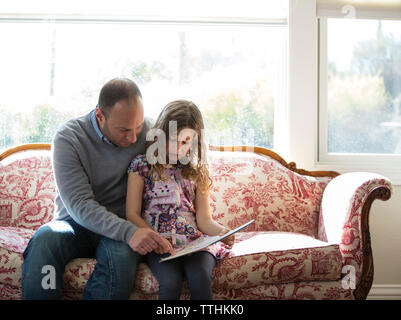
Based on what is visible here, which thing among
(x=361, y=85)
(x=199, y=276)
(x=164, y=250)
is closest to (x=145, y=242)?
(x=164, y=250)

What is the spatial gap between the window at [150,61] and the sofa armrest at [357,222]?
90cm

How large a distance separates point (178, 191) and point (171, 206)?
70mm

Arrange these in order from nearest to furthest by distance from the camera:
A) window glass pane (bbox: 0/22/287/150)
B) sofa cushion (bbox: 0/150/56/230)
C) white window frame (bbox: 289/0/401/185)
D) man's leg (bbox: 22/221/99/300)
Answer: man's leg (bbox: 22/221/99/300) → sofa cushion (bbox: 0/150/56/230) → white window frame (bbox: 289/0/401/185) → window glass pane (bbox: 0/22/287/150)

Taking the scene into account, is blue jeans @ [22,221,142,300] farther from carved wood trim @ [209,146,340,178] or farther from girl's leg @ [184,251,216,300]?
carved wood trim @ [209,146,340,178]

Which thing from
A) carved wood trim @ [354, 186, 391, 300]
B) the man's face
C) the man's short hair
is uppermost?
the man's short hair

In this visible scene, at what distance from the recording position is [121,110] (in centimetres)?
167

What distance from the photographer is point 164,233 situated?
1628 mm

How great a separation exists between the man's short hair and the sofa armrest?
99 centimetres

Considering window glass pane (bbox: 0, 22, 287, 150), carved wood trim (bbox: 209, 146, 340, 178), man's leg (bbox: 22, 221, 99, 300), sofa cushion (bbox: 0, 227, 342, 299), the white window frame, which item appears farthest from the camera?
window glass pane (bbox: 0, 22, 287, 150)

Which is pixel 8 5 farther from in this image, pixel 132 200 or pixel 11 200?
pixel 132 200

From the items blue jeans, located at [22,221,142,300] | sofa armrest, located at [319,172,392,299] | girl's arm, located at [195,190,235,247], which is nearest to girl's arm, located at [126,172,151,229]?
blue jeans, located at [22,221,142,300]

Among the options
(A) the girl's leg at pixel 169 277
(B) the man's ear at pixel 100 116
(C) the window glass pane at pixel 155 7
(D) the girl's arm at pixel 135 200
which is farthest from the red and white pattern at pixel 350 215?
(C) the window glass pane at pixel 155 7

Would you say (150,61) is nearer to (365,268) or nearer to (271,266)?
(271,266)

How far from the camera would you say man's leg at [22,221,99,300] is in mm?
1424
